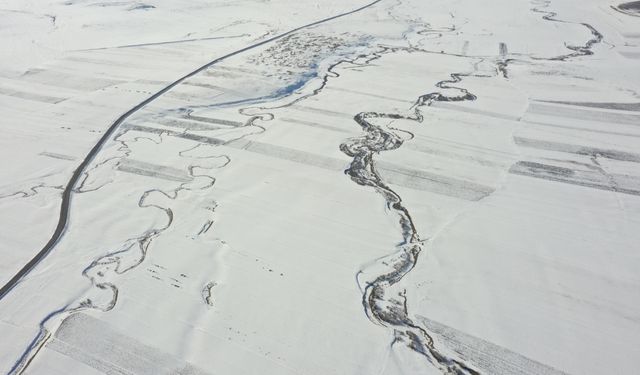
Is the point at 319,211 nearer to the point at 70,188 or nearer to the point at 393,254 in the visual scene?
the point at 393,254

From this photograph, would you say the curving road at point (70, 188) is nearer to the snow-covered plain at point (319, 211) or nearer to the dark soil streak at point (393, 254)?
the snow-covered plain at point (319, 211)

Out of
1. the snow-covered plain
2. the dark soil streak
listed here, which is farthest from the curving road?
the dark soil streak

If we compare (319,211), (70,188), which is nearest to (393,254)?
(319,211)

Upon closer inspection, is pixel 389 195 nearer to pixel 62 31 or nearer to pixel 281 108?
pixel 281 108

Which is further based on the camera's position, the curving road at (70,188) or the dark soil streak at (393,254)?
the curving road at (70,188)

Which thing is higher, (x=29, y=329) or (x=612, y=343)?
(x=29, y=329)

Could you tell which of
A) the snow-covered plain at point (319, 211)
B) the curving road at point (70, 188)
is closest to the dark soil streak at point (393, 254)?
the snow-covered plain at point (319, 211)

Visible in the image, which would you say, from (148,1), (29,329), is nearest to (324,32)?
(148,1)

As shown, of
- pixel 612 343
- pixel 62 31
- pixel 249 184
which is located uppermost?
pixel 62 31

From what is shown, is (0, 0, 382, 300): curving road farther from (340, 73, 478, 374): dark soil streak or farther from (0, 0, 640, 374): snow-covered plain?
(340, 73, 478, 374): dark soil streak
